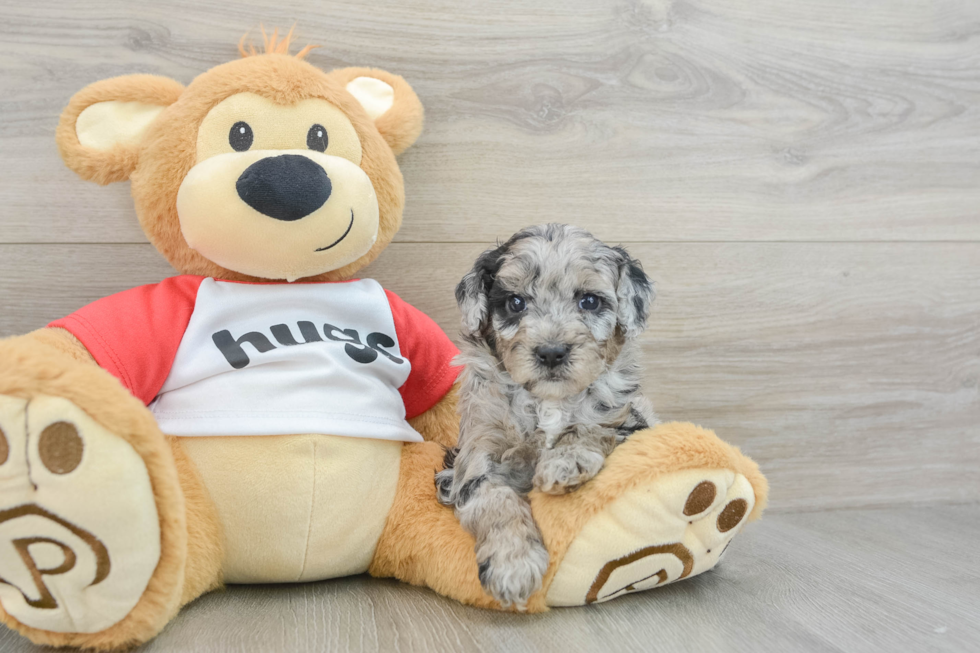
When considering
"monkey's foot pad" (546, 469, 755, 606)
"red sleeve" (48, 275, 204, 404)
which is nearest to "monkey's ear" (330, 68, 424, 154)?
"red sleeve" (48, 275, 204, 404)

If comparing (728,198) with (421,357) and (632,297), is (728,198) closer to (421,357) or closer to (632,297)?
(632,297)

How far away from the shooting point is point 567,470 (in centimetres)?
156

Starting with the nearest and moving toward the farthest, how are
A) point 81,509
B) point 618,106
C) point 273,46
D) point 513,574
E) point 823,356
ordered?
point 81,509 → point 513,574 → point 273,46 → point 618,106 → point 823,356

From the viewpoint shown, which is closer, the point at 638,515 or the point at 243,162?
the point at 638,515

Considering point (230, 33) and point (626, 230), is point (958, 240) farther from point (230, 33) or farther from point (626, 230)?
point (230, 33)

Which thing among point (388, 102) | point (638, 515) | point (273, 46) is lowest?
point (638, 515)

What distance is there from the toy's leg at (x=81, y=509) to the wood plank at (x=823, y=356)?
1.15 m

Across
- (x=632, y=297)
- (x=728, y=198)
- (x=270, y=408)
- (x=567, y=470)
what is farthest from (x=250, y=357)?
(x=728, y=198)

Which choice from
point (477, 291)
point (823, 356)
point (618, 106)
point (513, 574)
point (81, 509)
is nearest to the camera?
point (81, 509)

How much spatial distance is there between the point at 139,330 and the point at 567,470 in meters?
1.05

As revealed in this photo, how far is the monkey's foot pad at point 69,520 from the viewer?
1.21 meters

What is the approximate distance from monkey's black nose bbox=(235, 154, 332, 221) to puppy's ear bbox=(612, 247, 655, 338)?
30.1 inches

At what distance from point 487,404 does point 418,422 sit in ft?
1.42

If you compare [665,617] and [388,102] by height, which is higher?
[388,102]
